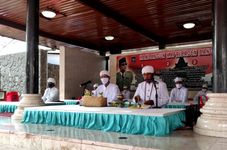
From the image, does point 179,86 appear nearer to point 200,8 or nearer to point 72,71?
point 200,8

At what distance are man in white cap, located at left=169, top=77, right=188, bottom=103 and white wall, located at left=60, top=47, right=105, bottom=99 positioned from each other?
3.77 m

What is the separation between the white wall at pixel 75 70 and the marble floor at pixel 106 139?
5146 millimetres

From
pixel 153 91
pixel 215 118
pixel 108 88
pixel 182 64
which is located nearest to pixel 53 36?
pixel 108 88

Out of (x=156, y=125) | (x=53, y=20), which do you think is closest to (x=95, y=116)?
(x=156, y=125)

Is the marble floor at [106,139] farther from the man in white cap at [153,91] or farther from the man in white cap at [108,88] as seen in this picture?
the man in white cap at [108,88]

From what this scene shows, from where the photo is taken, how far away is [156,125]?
3.29m

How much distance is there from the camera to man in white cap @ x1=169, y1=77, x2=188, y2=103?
774 centimetres

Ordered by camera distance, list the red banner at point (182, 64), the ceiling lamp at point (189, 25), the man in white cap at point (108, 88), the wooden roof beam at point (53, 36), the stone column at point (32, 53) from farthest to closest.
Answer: the red banner at point (182, 64) < the wooden roof beam at point (53, 36) < the ceiling lamp at point (189, 25) < the man in white cap at point (108, 88) < the stone column at point (32, 53)

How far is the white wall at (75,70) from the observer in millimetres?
9215

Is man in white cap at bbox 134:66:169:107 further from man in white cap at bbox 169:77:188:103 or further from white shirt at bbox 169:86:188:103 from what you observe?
man in white cap at bbox 169:77:188:103

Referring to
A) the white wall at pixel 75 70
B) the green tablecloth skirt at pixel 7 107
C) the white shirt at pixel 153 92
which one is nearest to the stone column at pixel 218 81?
the white shirt at pixel 153 92

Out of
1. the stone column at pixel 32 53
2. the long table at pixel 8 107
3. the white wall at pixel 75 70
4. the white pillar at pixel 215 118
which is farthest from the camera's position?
the white wall at pixel 75 70

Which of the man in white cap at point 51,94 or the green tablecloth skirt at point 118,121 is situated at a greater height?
the man in white cap at point 51,94

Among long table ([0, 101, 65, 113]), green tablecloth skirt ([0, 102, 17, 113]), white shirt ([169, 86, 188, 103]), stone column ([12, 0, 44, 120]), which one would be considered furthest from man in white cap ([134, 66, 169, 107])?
green tablecloth skirt ([0, 102, 17, 113])
